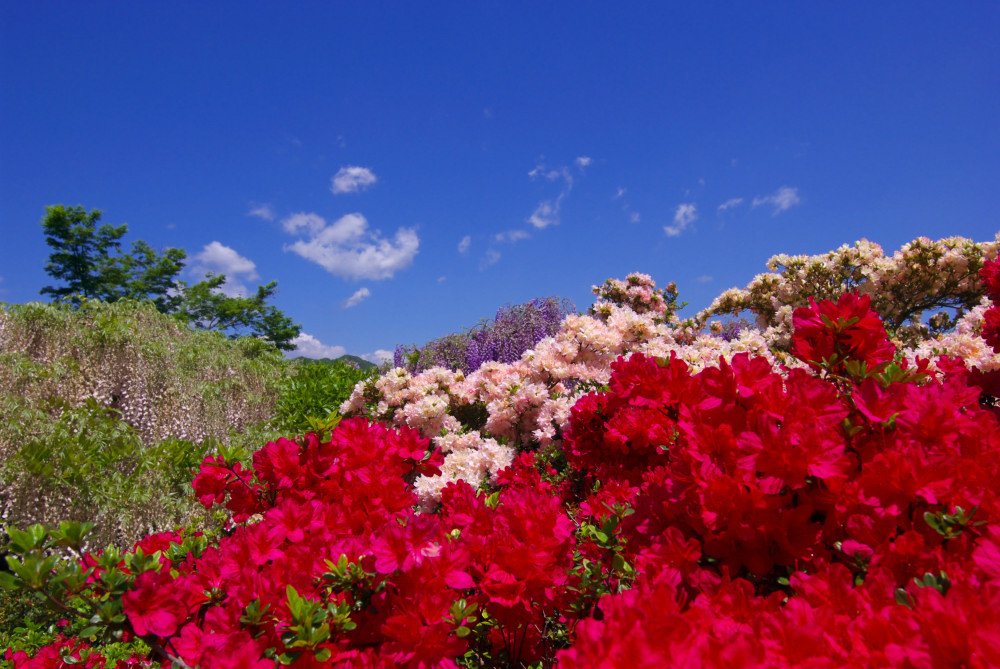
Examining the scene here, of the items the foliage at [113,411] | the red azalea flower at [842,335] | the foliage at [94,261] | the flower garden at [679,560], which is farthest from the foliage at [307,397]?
the foliage at [94,261]

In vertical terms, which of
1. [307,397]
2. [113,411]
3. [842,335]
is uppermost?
[307,397]

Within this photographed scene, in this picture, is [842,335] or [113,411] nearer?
[842,335]

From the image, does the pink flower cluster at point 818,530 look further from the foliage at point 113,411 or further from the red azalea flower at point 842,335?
the foliage at point 113,411

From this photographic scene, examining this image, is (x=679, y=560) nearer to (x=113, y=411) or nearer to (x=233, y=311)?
(x=113, y=411)

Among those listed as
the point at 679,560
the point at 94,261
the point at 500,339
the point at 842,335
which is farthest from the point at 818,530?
the point at 94,261

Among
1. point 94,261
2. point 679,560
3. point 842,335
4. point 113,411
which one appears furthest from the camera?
point 94,261

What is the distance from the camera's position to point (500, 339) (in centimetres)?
701

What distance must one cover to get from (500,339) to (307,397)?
9.00 ft

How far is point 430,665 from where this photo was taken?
1.08 meters

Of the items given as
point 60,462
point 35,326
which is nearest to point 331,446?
point 60,462

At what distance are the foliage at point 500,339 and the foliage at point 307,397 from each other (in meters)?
0.93

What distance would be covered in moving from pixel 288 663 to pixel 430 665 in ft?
0.93

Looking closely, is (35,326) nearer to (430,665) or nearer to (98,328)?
(98,328)

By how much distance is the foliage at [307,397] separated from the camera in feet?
21.6
